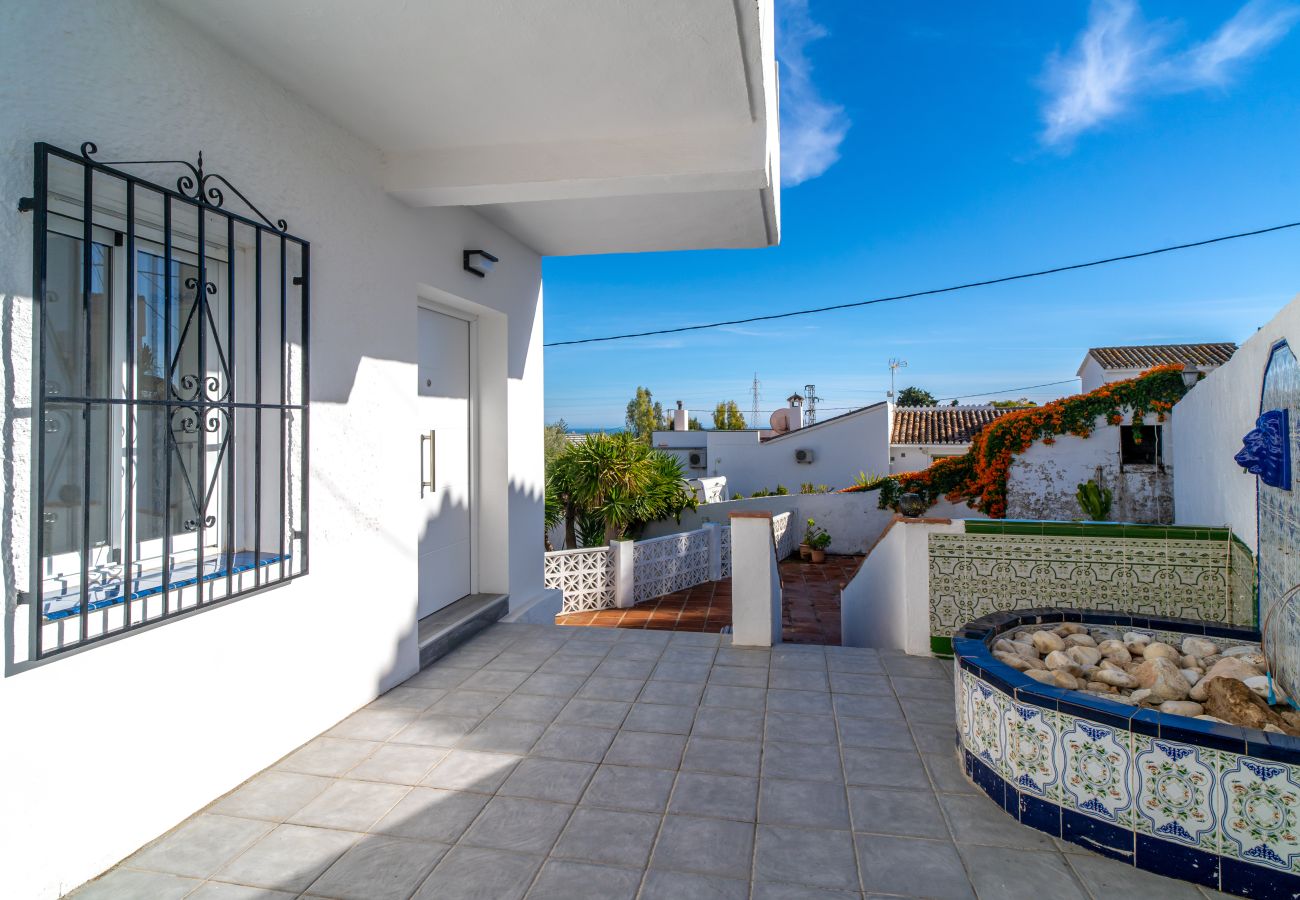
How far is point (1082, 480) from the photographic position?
1371 centimetres

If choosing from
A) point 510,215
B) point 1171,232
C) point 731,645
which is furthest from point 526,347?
point 1171,232

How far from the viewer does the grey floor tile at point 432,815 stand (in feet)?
8.15

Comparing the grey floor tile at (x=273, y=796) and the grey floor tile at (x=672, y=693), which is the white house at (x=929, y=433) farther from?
the grey floor tile at (x=273, y=796)

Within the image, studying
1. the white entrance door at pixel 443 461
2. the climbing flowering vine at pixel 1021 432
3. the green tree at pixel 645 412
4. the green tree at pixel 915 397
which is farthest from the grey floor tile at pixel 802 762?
the green tree at pixel 915 397

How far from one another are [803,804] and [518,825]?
3.78ft

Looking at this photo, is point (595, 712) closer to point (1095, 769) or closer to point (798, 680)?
point (798, 680)

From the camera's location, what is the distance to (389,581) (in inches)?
156

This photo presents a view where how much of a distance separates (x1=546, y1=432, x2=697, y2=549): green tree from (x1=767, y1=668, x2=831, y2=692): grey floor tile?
20.4 ft

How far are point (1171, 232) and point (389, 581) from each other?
16659 mm

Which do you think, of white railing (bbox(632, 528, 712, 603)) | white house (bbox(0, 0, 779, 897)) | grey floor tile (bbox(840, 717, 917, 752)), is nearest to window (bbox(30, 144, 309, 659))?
white house (bbox(0, 0, 779, 897))

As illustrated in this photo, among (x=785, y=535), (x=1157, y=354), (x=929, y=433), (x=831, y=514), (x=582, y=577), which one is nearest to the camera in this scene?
(x=582, y=577)

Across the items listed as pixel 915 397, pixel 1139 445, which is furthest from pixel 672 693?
pixel 915 397

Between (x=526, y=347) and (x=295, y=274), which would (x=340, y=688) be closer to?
(x=295, y=274)

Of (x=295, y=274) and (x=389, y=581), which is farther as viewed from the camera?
(x=389, y=581)
